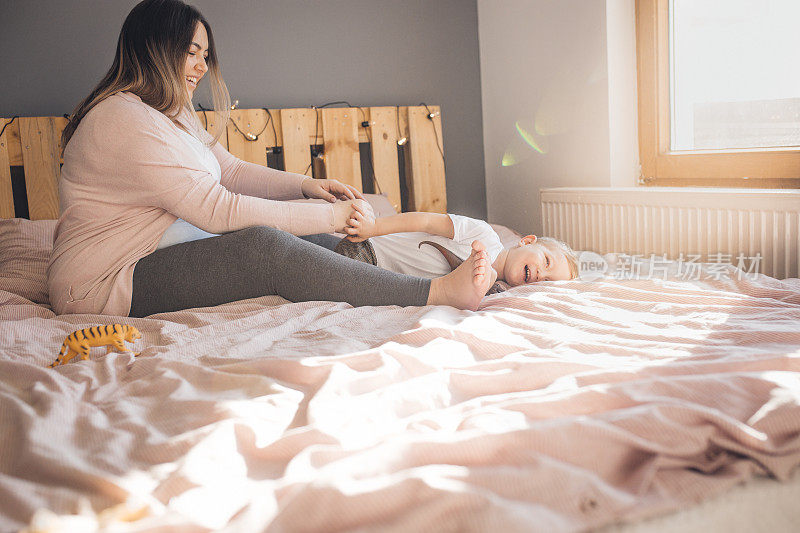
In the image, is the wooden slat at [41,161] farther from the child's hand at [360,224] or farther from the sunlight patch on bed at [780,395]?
the sunlight patch on bed at [780,395]

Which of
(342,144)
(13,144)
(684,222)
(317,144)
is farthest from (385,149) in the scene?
(13,144)

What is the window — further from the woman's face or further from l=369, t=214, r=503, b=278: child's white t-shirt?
the woman's face

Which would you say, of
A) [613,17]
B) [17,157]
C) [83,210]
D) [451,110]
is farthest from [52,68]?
[613,17]

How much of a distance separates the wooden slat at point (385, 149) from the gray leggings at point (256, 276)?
1396 millimetres

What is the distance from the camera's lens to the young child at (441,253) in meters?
1.81

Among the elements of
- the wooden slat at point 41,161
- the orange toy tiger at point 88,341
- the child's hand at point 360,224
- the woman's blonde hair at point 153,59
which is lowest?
the orange toy tiger at point 88,341

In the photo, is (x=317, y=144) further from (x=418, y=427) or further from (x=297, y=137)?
(x=418, y=427)

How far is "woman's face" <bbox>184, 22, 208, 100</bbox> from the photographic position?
68.3 inches

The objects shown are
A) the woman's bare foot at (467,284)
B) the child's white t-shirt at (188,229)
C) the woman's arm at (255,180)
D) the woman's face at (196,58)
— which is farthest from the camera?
the woman's arm at (255,180)

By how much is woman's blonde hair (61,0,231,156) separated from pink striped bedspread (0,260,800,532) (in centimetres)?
66

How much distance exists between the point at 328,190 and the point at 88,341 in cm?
95

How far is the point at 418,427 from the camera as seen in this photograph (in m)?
0.84

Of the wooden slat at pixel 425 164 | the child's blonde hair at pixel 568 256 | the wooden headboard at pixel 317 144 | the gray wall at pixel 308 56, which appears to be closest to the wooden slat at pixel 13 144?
the wooden headboard at pixel 317 144

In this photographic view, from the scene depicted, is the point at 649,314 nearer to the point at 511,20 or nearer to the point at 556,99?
the point at 556,99
